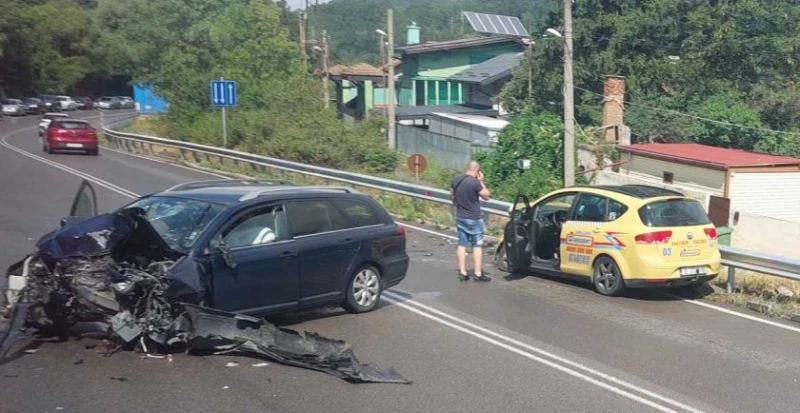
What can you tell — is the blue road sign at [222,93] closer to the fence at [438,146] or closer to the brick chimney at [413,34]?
the fence at [438,146]

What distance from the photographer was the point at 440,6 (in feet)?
539

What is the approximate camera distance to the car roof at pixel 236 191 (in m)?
9.34

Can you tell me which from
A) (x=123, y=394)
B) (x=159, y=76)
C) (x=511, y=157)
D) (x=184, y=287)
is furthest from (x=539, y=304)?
(x=159, y=76)

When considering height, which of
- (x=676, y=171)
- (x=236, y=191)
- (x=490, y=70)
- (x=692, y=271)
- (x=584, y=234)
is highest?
(x=490, y=70)

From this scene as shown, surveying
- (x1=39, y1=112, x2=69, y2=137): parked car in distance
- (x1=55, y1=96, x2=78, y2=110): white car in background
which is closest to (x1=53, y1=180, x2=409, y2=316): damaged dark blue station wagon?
(x1=39, y1=112, x2=69, y2=137): parked car in distance

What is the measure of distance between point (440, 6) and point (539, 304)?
516 ft

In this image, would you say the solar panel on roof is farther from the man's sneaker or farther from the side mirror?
the side mirror

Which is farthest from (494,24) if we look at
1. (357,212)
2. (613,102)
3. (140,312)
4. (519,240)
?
(140,312)

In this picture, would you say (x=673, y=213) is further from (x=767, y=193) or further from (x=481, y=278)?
(x=767, y=193)

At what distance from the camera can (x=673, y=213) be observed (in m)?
12.0

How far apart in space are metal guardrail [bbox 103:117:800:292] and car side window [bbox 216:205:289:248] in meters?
6.30

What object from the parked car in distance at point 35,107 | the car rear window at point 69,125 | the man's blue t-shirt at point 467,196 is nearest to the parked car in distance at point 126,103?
the parked car in distance at point 35,107

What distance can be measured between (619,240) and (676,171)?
20553mm

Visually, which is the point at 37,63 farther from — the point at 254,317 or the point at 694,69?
the point at 254,317
